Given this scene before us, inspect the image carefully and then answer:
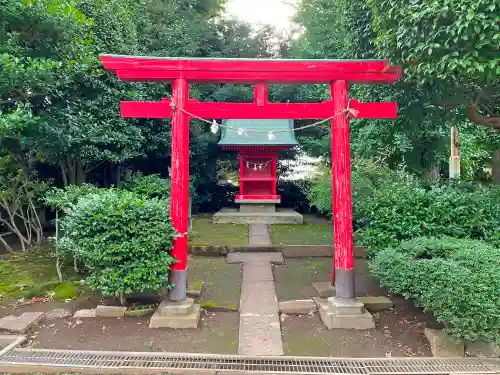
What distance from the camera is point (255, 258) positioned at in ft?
24.2

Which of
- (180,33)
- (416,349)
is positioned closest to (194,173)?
(180,33)

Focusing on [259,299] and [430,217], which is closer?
[430,217]

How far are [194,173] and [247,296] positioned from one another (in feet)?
32.3

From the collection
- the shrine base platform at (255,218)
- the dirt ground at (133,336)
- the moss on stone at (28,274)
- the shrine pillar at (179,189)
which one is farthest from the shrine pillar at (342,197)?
the shrine base platform at (255,218)

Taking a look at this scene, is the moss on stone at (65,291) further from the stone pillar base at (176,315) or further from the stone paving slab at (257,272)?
the stone paving slab at (257,272)

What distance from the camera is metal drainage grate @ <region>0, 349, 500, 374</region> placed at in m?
3.35

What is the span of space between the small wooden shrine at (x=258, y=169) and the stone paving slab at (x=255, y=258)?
3695 millimetres

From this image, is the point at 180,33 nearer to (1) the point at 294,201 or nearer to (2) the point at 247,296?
(1) the point at 294,201

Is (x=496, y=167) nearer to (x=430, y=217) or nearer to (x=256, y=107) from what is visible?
(x=430, y=217)

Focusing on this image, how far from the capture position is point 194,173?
572 inches

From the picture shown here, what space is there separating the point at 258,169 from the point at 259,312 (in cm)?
860

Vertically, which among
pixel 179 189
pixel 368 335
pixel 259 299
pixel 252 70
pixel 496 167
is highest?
pixel 252 70

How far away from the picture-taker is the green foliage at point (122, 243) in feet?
14.1

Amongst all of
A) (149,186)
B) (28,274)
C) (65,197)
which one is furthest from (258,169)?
(28,274)
